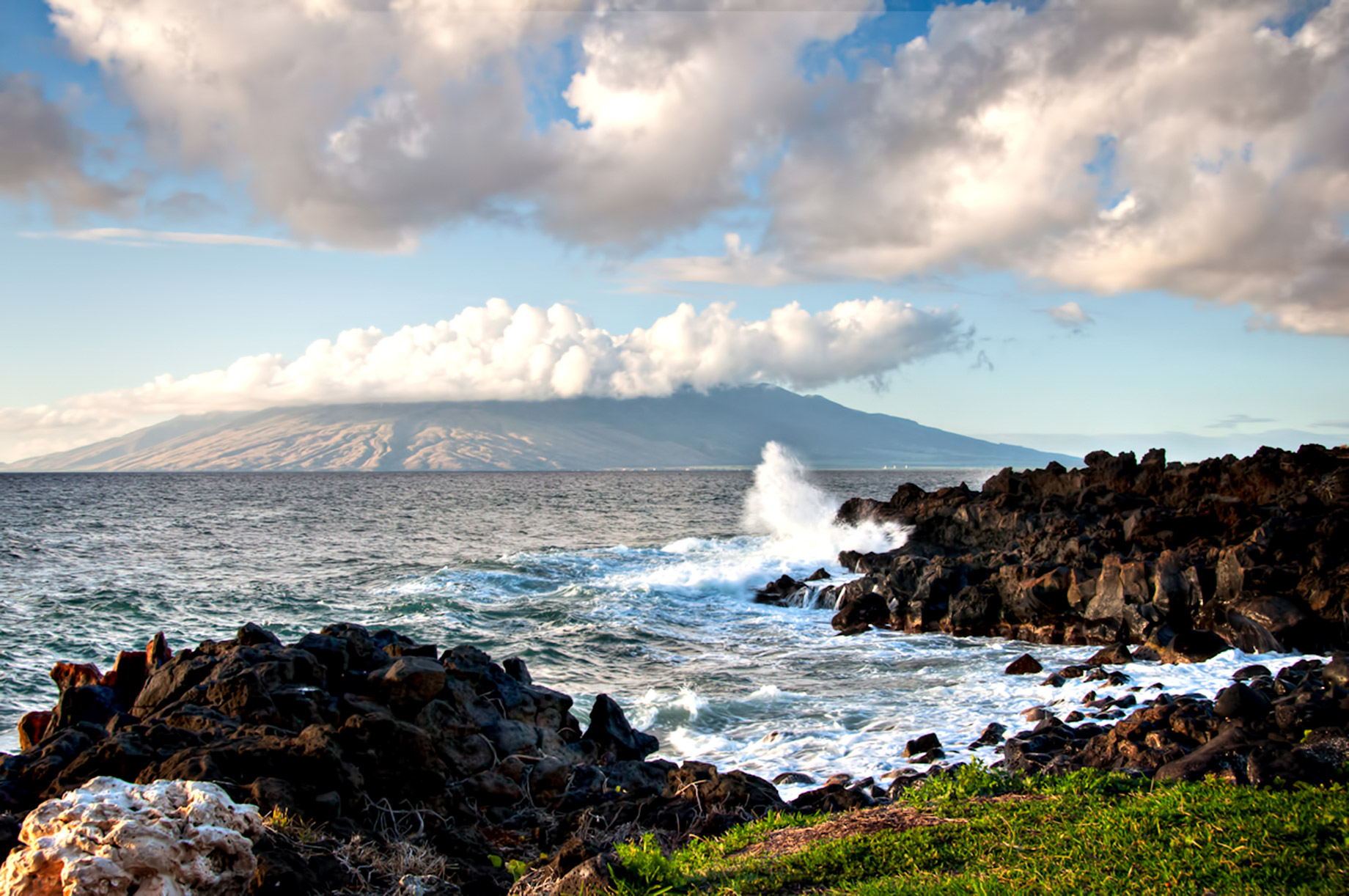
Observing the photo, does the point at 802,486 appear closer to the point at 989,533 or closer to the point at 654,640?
the point at 989,533

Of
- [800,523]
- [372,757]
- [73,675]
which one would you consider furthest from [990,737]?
[800,523]

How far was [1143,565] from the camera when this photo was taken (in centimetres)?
2294

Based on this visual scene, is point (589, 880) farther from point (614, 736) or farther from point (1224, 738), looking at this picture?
point (614, 736)

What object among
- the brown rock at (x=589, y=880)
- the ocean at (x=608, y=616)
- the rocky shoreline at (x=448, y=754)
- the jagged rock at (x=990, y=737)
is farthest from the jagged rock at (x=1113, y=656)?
the brown rock at (x=589, y=880)

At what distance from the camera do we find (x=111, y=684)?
40.8ft

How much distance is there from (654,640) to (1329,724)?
1759 centimetres

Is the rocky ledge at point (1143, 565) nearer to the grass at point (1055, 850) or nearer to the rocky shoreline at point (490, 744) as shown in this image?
the rocky shoreline at point (490, 744)

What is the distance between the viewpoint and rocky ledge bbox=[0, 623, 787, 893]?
308 inches

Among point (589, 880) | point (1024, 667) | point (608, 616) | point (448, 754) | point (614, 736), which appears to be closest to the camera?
point (589, 880)

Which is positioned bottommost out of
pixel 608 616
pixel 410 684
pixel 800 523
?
pixel 608 616

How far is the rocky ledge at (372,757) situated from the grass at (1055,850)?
117 cm

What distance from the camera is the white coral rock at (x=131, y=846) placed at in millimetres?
5305

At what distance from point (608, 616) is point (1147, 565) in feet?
54.9

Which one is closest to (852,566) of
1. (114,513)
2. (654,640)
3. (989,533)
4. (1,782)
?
(989,533)
